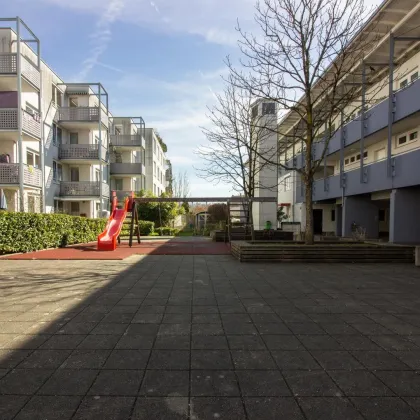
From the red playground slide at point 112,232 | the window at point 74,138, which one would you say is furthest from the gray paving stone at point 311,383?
the window at point 74,138

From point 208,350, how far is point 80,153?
25625 mm

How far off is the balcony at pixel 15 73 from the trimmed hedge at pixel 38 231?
8.49 m

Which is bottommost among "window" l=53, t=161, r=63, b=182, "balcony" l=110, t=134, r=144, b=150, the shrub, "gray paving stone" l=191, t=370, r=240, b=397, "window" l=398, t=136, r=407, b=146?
"gray paving stone" l=191, t=370, r=240, b=397

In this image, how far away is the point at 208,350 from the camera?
13.0 ft

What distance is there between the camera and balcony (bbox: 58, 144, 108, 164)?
2662cm

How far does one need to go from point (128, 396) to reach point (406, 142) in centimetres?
1867

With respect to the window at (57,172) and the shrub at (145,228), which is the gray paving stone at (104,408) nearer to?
the window at (57,172)

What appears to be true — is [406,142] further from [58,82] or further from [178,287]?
A: [58,82]

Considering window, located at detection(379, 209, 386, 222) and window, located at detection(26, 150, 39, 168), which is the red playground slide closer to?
window, located at detection(26, 150, 39, 168)

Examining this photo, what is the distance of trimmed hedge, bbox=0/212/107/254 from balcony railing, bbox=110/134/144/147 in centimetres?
1695

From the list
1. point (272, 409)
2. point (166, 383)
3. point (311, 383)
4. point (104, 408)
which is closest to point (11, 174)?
point (166, 383)

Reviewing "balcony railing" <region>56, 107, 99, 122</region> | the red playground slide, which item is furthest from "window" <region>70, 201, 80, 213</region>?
the red playground slide

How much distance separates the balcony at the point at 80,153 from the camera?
26625mm

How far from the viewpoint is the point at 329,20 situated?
12.0 meters
